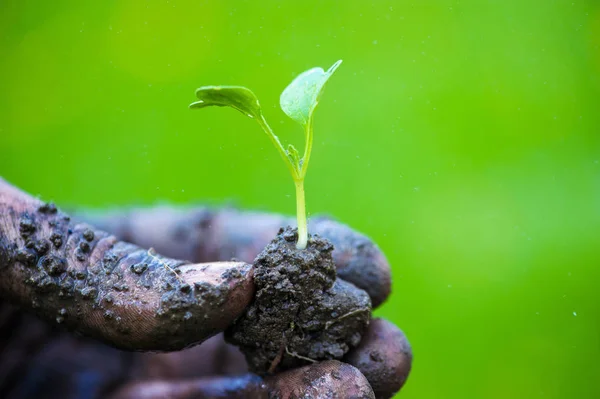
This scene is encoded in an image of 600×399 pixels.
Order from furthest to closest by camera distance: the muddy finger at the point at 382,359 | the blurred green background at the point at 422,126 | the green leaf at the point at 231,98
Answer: the blurred green background at the point at 422,126 → the muddy finger at the point at 382,359 → the green leaf at the point at 231,98

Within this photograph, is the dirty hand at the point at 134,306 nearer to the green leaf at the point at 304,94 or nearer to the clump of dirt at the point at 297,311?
the clump of dirt at the point at 297,311

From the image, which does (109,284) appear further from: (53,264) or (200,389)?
(200,389)

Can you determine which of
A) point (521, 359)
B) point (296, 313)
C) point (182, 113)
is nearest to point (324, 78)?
point (296, 313)

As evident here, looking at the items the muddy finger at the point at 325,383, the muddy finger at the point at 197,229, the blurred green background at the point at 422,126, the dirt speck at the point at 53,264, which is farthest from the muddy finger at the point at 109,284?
the blurred green background at the point at 422,126

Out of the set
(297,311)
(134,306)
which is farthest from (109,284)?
(297,311)

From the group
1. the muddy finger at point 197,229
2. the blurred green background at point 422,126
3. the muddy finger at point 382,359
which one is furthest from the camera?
the blurred green background at point 422,126

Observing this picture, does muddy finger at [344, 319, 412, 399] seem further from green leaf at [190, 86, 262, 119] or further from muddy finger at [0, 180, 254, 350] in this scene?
green leaf at [190, 86, 262, 119]

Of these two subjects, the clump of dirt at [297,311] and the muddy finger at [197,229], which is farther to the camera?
the muddy finger at [197,229]

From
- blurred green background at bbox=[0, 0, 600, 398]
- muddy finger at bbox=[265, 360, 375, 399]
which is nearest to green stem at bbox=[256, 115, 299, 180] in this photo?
muddy finger at bbox=[265, 360, 375, 399]
